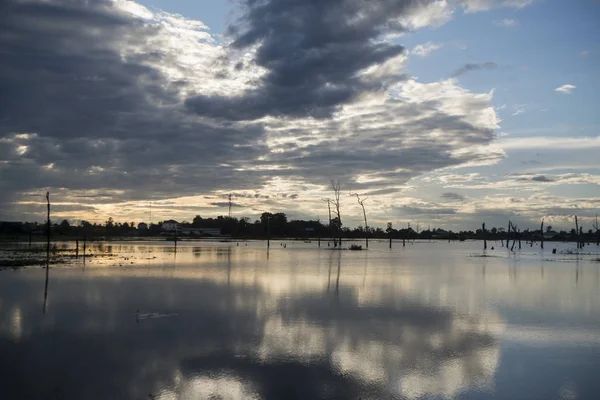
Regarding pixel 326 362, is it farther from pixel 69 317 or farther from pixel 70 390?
pixel 69 317

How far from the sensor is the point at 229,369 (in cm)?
1085

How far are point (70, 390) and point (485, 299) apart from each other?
18.7 metres

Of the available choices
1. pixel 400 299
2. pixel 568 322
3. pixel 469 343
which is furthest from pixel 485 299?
pixel 469 343

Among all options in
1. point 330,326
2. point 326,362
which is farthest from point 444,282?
point 326,362

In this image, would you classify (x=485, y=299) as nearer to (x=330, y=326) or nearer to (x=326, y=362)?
(x=330, y=326)

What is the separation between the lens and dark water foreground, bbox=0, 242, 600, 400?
984cm

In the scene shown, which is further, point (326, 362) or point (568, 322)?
point (568, 322)

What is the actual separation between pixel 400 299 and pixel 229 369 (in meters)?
13.0

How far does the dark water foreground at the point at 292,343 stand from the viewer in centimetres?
984

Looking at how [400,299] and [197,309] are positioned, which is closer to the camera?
[197,309]

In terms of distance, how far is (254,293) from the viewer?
23.2m

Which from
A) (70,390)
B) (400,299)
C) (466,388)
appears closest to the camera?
(70,390)

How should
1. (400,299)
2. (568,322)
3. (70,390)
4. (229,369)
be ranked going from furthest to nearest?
Answer: (400,299) → (568,322) → (229,369) → (70,390)

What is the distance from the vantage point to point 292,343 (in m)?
13.3
